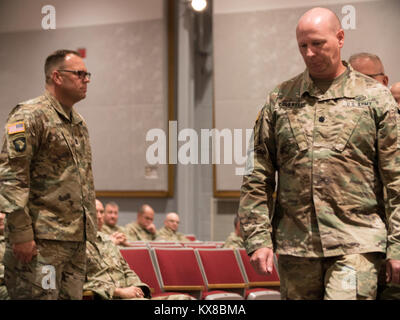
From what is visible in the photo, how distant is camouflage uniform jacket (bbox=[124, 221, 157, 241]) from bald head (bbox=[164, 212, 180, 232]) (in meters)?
0.35

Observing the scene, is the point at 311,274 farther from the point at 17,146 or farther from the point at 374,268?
the point at 17,146

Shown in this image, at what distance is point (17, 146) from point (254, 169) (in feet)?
3.17

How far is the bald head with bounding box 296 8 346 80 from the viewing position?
2074 mm

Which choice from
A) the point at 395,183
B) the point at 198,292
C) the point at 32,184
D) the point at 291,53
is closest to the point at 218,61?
the point at 291,53

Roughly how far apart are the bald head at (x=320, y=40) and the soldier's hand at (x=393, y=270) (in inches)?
27.0

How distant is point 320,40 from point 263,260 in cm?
77

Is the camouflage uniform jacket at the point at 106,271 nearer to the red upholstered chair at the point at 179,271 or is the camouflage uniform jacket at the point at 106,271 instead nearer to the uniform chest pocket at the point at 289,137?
the red upholstered chair at the point at 179,271

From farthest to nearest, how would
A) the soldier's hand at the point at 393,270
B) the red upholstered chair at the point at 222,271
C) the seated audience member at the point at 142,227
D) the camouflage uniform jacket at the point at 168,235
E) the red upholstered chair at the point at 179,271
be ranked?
1. the camouflage uniform jacket at the point at 168,235
2. the seated audience member at the point at 142,227
3. the red upholstered chair at the point at 222,271
4. the red upholstered chair at the point at 179,271
5. the soldier's hand at the point at 393,270

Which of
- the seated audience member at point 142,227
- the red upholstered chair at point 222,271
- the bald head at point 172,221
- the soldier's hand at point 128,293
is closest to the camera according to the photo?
the soldier's hand at point 128,293

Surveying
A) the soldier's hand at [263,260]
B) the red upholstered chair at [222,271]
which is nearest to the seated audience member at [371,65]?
the soldier's hand at [263,260]

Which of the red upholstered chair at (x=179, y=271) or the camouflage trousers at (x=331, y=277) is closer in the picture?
the camouflage trousers at (x=331, y=277)

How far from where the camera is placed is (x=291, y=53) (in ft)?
10.1

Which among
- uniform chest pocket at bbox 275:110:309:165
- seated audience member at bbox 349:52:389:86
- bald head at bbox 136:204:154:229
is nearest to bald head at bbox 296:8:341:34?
uniform chest pocket at bbox 275:110:309:165

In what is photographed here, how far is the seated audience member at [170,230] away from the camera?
771cm
